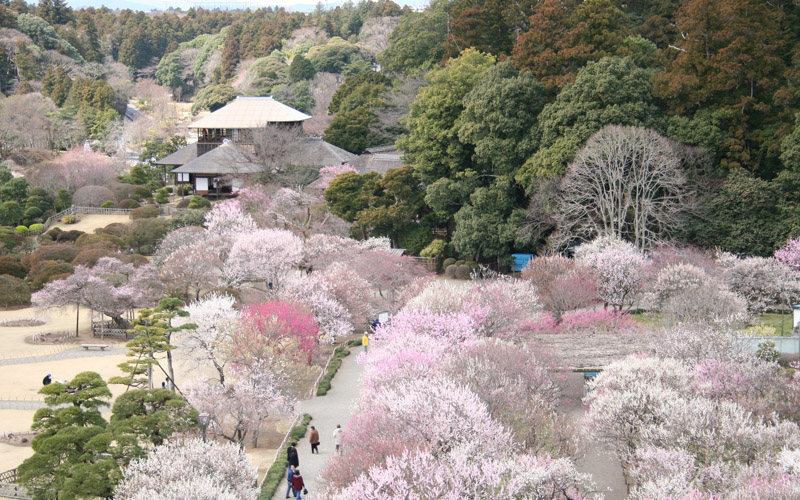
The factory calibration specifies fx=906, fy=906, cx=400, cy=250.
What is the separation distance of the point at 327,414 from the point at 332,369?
3736 mm

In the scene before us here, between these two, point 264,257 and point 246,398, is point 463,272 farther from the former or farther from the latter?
point 246,398

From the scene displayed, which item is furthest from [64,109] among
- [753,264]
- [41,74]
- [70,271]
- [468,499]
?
[468,499]

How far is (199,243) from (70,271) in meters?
6.81

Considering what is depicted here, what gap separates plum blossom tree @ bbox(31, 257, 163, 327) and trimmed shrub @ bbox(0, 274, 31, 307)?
4.13 m

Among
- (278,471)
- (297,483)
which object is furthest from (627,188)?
(297,483)

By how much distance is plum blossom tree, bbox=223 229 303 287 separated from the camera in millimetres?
33281

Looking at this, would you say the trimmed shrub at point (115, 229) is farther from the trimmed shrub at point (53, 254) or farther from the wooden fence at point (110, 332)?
the wooden fence at point (110, 332)

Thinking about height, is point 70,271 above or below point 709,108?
below

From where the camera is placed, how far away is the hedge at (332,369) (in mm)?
25127

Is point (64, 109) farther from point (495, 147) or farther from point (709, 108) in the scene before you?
point (709, 108)

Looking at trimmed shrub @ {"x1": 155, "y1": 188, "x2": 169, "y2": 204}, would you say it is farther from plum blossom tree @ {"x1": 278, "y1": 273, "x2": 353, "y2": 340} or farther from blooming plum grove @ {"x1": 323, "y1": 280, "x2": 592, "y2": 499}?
blooming plum grove @ {"x1": 323, "y1": 280, "x2": 592, "y2": 499}

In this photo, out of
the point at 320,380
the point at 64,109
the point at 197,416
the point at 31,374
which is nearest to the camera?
the point at 197,416

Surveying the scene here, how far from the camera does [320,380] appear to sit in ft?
85.3

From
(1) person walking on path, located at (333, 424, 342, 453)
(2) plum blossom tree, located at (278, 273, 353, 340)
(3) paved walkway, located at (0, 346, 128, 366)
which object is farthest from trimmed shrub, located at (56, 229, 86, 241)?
(1) person walking on path, located at (333, 424, 342, 453)
